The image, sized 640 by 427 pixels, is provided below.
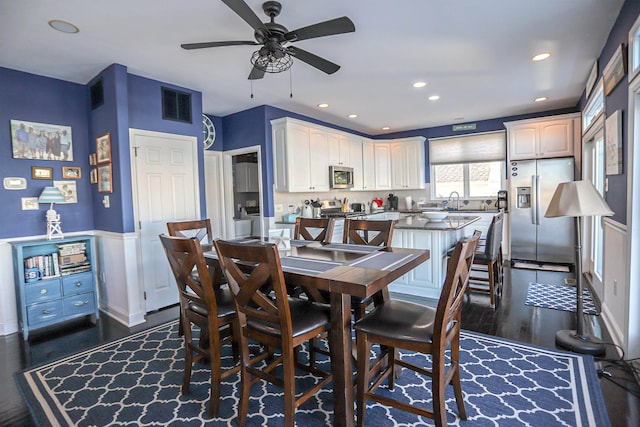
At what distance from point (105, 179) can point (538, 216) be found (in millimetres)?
6120

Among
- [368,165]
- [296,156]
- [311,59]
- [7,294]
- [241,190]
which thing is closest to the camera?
[311,59]

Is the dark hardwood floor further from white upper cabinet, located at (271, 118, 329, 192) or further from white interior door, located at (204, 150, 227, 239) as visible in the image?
white upper cabinet, located at (271, 118, 329, 192)

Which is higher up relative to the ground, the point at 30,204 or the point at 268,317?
the point at 30,204

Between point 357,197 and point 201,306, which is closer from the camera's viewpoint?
point 201,306

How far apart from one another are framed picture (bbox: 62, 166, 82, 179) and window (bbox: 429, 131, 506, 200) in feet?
19.6

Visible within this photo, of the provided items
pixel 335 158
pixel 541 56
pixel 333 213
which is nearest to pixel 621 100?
pixel 541 56

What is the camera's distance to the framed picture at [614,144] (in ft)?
8.50

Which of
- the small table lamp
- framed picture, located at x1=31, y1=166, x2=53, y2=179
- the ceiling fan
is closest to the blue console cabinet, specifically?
the small table lamp

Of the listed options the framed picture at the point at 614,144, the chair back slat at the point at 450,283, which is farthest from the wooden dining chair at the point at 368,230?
the framed picture at the point at 614,144

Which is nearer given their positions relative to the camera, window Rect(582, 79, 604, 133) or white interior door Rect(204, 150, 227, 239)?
window Rect(582, 79, 604, 133)

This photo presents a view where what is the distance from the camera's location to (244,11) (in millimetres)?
1906

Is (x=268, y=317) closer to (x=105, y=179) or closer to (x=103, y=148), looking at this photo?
(x=105, y=179)

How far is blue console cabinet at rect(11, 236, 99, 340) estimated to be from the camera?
10.4ft

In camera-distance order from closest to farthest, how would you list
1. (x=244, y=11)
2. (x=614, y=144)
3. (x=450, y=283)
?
(x=450, y=283) < (x=244, y=11) < (x=614, y=144)
